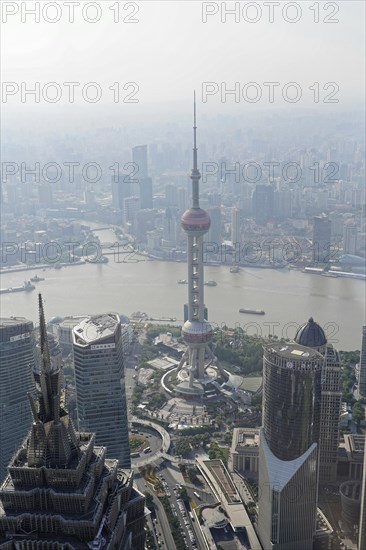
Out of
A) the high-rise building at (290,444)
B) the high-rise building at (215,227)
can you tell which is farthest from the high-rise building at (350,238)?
the high-rise building at (290,444)

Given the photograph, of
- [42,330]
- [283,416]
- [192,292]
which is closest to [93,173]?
[192,292]

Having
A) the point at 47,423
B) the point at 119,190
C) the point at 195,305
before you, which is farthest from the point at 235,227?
the point at 47,423

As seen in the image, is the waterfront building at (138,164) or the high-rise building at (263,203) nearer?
the high-rise building at (263,203)

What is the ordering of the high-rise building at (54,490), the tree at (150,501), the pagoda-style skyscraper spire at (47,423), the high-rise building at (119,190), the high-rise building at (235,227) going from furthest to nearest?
the high-rise building at (119,190) < the high-rise building at (235,227) < the tree at (150,501) < the pagoda-style skyscraper spire at (47,423) < the high-rise building at (54,490)

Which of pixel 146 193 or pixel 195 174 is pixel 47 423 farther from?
pixel 146 193

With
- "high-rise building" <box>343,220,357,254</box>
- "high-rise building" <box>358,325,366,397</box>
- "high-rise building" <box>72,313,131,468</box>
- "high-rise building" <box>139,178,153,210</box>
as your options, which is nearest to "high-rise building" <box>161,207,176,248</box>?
"high-rise building" <box>139,178,153,210</box>

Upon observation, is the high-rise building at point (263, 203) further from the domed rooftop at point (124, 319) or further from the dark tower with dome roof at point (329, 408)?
the dark tower with dome roof at point (329, 408)
